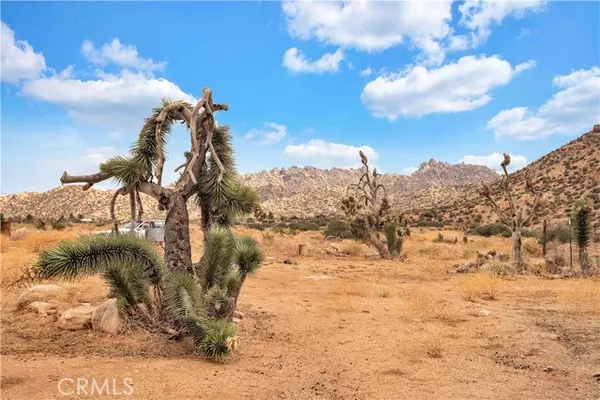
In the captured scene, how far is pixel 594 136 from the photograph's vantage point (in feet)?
190

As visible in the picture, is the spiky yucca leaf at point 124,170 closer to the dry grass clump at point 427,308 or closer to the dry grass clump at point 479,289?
the dry grass clump at point 427,308

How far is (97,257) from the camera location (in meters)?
6.66

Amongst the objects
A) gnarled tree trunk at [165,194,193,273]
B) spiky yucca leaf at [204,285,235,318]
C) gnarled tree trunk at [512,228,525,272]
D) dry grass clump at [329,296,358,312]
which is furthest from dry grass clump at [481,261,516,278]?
gnarled tree trunk at [165,194,193,273]

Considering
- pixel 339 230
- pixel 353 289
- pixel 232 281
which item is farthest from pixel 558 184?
pixel 232 281

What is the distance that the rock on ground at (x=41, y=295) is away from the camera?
9781mm

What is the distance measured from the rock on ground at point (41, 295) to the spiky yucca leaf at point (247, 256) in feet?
15.4

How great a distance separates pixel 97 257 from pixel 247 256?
2.55 m

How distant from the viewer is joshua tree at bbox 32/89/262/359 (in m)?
6.76

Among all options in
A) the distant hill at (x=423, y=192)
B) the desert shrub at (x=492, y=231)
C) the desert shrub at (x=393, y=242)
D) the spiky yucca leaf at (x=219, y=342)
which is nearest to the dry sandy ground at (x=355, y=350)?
the spiky yucca leaf at (x=219, y=342)

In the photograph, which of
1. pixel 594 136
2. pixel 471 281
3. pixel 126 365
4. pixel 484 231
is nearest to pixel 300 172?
pixel 594 136

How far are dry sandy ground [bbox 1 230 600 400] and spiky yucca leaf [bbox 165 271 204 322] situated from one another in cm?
58

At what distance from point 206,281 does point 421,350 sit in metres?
3.73

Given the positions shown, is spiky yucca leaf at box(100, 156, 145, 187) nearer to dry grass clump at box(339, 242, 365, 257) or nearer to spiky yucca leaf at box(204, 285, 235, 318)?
spiky yucca leaf at box(204, 285, 235, 318)

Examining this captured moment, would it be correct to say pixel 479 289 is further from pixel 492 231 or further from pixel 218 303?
pixel 492 231
